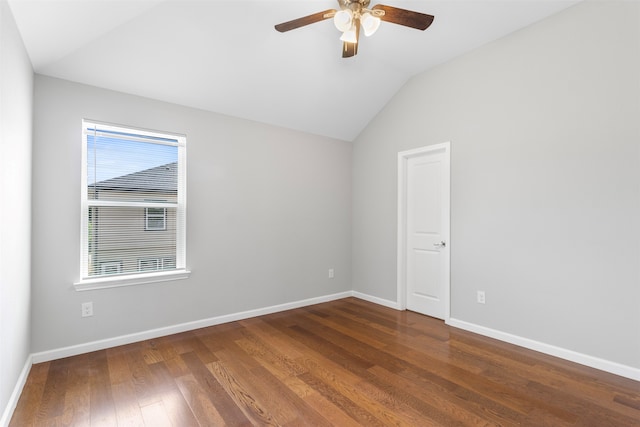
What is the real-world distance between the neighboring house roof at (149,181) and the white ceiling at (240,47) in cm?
71

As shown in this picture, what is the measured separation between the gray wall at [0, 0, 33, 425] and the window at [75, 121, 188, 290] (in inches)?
17.6

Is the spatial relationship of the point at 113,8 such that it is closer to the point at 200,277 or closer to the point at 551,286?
the point at 200,277

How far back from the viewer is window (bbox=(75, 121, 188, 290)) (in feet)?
9.27

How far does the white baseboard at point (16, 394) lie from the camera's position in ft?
5.84

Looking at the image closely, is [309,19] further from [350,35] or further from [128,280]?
[128,280]

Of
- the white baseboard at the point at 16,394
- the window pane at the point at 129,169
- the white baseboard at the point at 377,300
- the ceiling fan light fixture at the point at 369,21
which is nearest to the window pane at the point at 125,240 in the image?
the window pane at the point at 129,169

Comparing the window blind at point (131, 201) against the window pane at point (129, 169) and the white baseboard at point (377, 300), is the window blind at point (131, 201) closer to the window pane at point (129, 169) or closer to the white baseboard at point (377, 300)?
the window pane at point (129, 169)

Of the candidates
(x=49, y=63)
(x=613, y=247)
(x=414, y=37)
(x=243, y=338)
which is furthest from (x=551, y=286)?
(x=49, y=63)

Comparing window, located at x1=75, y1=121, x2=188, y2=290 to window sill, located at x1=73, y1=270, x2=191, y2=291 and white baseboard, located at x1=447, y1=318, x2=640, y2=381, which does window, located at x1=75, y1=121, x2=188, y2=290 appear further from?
white baseboard, located at x1=447, y1=318, x2=640, y2=381

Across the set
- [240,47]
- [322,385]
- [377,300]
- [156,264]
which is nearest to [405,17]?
[240,47]

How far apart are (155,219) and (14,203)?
1.22 meters

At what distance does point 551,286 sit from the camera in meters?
2.74

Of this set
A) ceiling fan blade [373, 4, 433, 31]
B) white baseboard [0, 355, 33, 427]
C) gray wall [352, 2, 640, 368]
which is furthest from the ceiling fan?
white baseboard [0, 355, 33, 427]

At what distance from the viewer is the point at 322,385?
2248 millimetres
